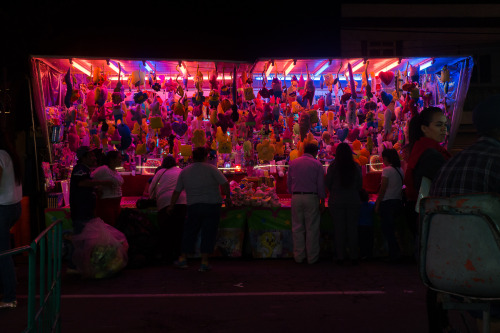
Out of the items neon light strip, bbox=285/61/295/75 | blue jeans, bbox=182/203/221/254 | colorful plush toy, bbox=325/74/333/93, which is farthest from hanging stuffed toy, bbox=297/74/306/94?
blue jeans, bbox=182/203/221/254

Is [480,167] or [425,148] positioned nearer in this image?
[480,167]

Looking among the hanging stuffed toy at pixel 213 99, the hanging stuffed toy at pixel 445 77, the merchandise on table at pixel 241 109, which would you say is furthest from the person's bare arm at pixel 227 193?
the hanging stuffed toy at pixel 445 77

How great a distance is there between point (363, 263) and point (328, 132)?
2648 millimetres

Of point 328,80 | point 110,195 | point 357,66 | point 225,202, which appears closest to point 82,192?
point 110,195

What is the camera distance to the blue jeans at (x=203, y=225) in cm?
676

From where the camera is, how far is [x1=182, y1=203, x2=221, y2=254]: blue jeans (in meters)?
6.76

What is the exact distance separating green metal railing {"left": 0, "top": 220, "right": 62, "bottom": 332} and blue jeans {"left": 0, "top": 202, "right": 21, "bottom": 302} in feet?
5.38

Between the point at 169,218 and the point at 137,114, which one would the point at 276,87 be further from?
the point at 169,218

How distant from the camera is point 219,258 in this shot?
7688 mm

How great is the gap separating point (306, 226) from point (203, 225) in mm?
1520

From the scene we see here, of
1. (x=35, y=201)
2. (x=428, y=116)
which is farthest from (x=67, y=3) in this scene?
(x=428, y=116)

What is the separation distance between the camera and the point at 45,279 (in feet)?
10.8

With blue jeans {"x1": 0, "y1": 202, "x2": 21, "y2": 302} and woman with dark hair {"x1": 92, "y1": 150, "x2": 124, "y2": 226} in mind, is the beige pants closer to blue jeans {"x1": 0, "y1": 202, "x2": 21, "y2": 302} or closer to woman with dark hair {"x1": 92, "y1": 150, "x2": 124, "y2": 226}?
woman with dark hair {"x1": 92, "y1": 150, "x2": 124, "y2": 226}

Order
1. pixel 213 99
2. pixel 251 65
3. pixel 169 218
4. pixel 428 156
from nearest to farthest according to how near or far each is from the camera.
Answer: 1. pixel 428 156
2. pixel 169 218
3. pixel 213 99
4. pixel 251 65
